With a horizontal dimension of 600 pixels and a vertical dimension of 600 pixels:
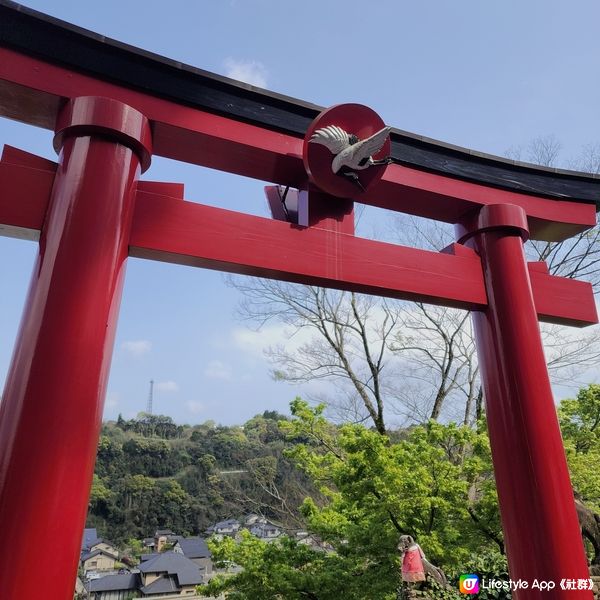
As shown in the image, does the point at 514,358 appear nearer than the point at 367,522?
Yes

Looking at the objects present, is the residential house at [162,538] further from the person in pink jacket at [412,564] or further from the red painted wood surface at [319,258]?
the red painted wood surface at [319,258]

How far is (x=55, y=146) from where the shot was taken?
1.64m

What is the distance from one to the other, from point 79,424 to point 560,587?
1709 mm

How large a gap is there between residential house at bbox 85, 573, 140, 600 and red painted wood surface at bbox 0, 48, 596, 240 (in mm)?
29406

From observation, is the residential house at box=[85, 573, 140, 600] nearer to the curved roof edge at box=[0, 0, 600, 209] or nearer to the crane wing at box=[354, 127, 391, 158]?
the curved roof edge at box=[0, 0, 600, 209]

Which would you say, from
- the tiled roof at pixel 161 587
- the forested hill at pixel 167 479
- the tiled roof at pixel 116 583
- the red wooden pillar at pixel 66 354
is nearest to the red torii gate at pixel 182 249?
the red wooden pillar at pixel 66 354

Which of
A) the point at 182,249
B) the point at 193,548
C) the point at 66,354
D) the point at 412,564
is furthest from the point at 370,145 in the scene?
the point at 193,548

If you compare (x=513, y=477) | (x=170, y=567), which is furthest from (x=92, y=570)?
(x=513, y=477)

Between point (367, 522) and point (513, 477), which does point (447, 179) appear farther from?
point (367, 522)

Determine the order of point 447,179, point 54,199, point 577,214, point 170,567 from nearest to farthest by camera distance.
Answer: point 54,199
point 447,179
point 577,214
point 170,567

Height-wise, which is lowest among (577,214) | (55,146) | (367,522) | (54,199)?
(367,522)

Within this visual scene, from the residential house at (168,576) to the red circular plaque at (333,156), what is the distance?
Answer: 27732 mm

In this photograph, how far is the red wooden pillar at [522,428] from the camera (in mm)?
1665

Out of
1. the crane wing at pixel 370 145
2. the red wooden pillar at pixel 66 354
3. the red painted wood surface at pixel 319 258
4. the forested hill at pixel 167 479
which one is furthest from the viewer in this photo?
the forested hill at pixel 167 479
